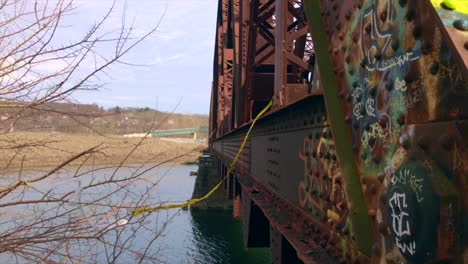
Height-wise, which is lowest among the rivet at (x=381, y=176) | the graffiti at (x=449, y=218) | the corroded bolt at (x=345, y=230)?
the corroded bolt at (x=345, y=230)

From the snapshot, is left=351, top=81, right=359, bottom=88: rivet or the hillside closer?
left=351, top=81, right=359, bottom=88: rivet

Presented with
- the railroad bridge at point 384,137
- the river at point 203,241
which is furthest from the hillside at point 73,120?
the river at point 203,241

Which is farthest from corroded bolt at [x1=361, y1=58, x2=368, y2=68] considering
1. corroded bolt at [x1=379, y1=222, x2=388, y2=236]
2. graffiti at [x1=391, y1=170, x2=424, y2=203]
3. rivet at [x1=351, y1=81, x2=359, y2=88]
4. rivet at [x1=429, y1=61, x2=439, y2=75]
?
corroded bolt at [x1=379, y1=222, x2=388, y2=236]

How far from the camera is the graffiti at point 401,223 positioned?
129cm

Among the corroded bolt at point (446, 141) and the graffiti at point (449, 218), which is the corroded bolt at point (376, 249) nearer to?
the graffiti at point (449, 218)

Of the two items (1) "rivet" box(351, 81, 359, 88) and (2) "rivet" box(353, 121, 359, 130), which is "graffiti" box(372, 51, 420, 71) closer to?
(1) "rivet" box(351, 81, 359, 88)

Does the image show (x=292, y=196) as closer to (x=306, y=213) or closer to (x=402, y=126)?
(x=306, y=213)

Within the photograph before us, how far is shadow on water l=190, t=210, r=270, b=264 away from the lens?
1941 cm

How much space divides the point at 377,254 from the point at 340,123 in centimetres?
73

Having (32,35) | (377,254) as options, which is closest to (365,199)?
(377,254)

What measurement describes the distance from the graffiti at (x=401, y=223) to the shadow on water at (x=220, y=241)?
16.0 metres

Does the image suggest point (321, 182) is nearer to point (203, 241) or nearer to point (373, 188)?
point (373, 188)

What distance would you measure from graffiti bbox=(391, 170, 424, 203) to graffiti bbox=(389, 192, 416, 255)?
48 mm

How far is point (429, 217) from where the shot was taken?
1.19 metres
